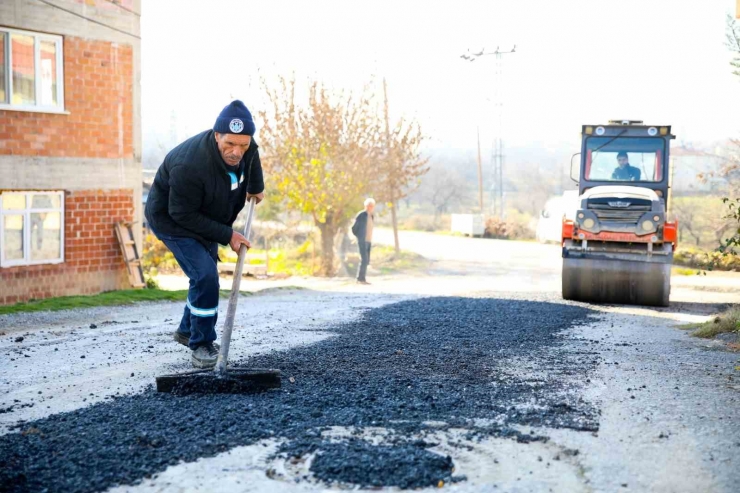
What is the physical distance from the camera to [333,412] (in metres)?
5.19

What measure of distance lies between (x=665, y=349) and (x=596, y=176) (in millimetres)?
6660

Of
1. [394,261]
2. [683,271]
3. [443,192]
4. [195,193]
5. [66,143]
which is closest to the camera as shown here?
[195,193]

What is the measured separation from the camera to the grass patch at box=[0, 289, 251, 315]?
12828mm

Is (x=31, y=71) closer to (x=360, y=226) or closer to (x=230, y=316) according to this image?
(x=360, y=226)

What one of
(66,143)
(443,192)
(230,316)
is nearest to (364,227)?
(66,143)

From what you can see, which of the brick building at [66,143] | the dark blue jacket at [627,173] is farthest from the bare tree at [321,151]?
the dark blue jacket at [627,173]

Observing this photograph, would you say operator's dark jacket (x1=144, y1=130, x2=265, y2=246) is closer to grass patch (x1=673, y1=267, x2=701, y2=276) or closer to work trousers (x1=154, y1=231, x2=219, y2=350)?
work trousers (x1=154, y1=231, x2=219, y2=350)

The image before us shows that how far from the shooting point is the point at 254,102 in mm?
A: 26672

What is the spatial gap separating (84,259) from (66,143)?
238 cm

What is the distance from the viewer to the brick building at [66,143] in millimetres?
15273

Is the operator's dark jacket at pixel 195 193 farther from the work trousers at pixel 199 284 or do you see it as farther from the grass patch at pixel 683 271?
the grass patch at pixel 683 271

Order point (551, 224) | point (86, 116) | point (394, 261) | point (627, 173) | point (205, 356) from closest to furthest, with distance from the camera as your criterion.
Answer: point (205, 356), point (627, 173), point (86, 116), point (394, 261), point (551, 224)

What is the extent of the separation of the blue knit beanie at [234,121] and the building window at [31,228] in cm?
1073

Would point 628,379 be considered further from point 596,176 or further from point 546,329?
point 596,176
